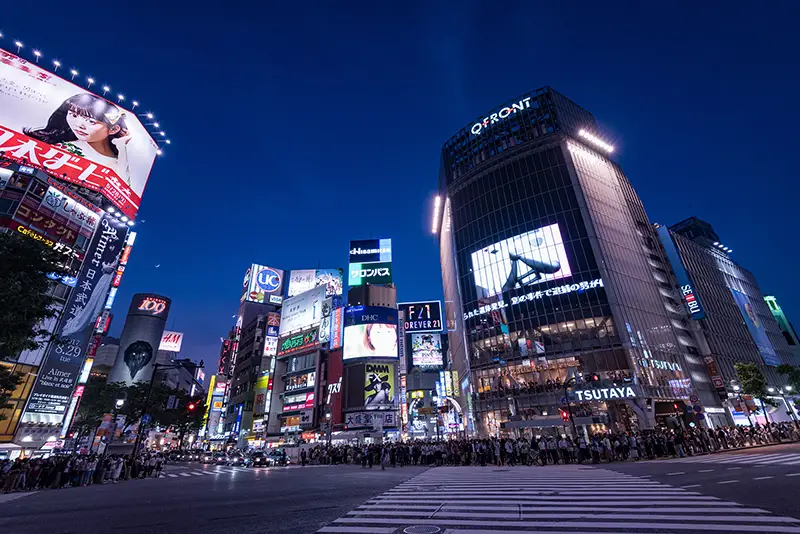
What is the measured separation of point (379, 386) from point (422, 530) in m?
57.7

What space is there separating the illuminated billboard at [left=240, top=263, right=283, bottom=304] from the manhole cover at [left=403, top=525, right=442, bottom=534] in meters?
92.6

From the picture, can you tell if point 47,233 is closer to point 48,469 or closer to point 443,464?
point 48,469

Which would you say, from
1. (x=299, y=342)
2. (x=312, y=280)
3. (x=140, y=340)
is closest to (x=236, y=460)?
(x=299, y=342)

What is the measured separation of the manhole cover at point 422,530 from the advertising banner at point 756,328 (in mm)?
82893

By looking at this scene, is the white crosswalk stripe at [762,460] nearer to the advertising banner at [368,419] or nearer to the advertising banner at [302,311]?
the advertising banner at [368,419]

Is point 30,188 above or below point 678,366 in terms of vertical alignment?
above

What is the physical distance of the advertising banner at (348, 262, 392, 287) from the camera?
2805 inches

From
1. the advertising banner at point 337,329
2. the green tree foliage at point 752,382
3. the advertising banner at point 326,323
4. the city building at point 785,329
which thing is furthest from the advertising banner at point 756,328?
the advertising banner at point 326,323

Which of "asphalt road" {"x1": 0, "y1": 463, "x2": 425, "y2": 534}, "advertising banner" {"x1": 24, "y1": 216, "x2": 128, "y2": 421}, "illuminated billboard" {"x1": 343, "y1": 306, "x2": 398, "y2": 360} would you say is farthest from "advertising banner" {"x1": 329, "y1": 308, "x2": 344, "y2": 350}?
"asphalt road" {"x1": 0, "y1": 463, "x2": 425, "y2": 534}

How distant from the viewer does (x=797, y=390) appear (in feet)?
174

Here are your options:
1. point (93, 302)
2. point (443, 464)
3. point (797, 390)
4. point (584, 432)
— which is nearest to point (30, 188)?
point (93, 302)

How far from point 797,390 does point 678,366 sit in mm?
23334

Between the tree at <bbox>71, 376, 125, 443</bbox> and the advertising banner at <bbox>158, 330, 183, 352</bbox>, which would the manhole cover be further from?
the advertising banner at <bbox>158, 330, 183, 352</bbox>

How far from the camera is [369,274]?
2835 inches
